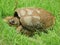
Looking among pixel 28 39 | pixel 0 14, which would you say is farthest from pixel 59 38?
pixel 0 14

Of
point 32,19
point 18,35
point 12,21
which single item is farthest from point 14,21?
point 18,35

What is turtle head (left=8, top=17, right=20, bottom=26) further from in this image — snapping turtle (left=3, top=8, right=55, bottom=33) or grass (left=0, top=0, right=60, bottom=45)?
grass (left=0, top=0, right=60, bottom=45)

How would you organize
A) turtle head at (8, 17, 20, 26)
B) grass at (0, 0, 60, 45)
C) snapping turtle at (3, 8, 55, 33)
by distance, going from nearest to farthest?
grass at (0, 0, 60, 45) → snapping turtle at (3, 8, 55, 33) → turtle head at (8, 17, 20, 26)

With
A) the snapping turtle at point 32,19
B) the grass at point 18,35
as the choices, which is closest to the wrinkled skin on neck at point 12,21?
the snapping turtle at point 32,19

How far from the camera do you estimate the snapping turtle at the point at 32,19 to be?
18.6 ft

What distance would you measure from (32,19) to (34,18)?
0.05 meters

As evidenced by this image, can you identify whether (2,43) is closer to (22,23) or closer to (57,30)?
(22,23)

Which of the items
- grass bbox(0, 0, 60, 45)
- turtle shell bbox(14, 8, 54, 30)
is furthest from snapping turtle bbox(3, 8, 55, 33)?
grass bbox(0, 0, 60, 45)

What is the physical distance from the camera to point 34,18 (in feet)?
18.8

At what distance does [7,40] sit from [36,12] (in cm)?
110

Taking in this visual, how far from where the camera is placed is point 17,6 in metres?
6.38

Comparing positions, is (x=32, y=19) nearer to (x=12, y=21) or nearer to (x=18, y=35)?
(x=12, y=21)

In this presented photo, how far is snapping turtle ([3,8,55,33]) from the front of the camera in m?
5.66

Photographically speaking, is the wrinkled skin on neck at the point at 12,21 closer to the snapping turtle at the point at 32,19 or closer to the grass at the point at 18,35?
the snapping turtle at the point at 32,19
